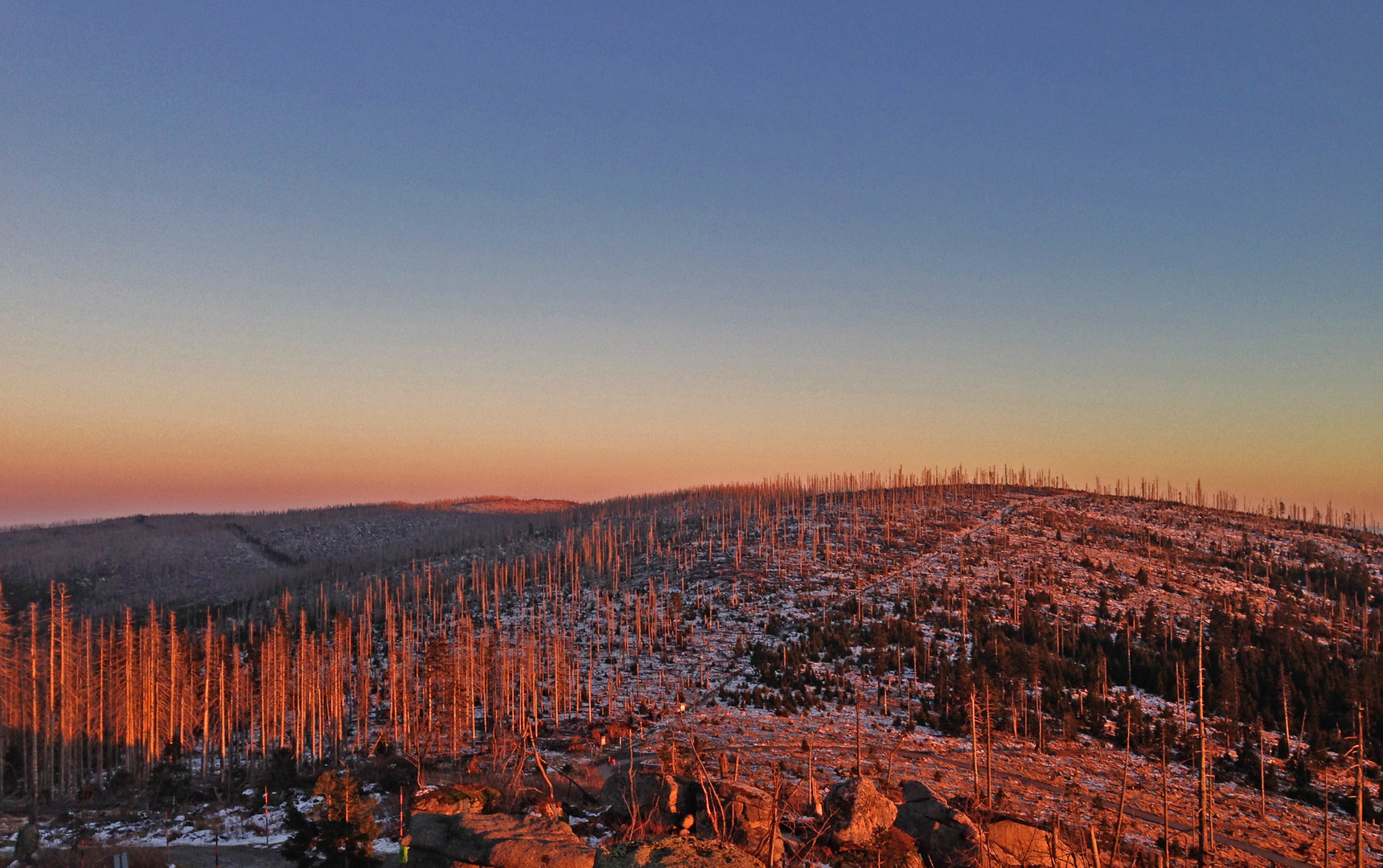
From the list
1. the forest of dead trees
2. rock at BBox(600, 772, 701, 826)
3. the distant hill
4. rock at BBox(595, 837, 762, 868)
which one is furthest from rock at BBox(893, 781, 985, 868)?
the distant hill

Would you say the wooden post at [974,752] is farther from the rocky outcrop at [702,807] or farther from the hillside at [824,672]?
the rocky outcrop at [702,807]

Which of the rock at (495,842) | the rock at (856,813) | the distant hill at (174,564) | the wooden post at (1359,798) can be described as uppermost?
the rock at (495,842)

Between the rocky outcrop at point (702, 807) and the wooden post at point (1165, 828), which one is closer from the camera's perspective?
the rocky outcrop at point (702, 807)

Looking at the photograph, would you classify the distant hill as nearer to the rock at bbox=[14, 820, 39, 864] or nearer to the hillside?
the hillside

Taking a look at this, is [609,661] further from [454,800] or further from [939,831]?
[939,831]

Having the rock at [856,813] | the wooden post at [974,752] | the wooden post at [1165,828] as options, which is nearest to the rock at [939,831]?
the rock at [856,813]
